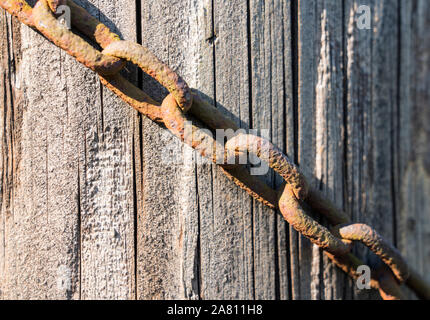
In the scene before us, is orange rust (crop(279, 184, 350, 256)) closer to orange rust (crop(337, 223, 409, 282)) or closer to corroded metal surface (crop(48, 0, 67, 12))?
orange rust (crop(337, 223, 409, 282))

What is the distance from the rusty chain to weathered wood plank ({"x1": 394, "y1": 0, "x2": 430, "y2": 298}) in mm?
532

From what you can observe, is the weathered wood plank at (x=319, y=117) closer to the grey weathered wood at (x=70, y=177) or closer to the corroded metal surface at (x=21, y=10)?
the grey weathered wood at (x=70, y=177)

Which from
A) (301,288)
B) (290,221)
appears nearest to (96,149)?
(290,221)

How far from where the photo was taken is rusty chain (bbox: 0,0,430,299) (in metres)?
1.05

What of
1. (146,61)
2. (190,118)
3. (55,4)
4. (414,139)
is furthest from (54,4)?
(414,139)

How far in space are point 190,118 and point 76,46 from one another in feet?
1.27

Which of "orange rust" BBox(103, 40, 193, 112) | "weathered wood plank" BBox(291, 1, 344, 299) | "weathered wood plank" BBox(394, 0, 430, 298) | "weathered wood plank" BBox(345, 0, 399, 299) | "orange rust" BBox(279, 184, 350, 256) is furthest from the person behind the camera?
"weathered wood plank" BBox(394, 0, 430, 298)

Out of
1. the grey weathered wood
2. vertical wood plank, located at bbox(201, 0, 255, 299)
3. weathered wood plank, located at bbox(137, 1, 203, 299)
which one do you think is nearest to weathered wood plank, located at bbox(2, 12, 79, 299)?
the grey weathered wood

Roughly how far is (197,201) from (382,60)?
0.96m

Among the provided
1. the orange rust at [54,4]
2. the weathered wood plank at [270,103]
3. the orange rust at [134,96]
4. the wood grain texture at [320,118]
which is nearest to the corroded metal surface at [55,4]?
the orange rust at [54,4]

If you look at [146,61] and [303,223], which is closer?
[146,61]

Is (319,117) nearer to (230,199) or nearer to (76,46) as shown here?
(230,199)

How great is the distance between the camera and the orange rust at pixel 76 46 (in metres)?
1.05

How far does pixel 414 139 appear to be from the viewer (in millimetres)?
2014
